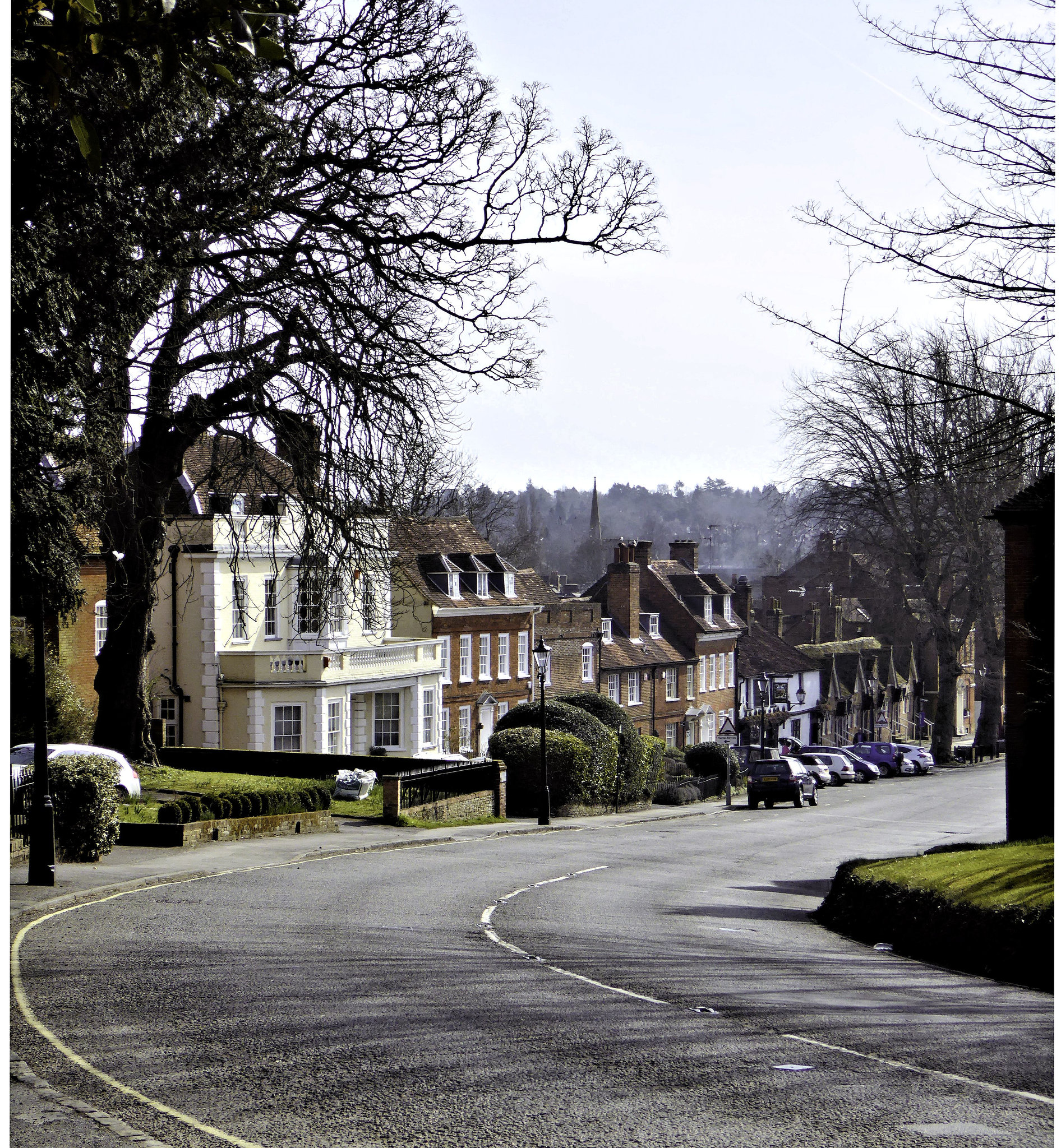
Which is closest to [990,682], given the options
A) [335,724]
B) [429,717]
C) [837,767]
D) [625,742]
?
[837,767]

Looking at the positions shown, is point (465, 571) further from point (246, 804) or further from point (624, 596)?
point (246, 804)

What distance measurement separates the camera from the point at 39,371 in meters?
13.2

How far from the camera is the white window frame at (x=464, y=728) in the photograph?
169 ft

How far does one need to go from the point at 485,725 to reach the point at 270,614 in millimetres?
14409

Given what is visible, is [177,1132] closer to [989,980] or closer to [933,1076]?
[933,1076]

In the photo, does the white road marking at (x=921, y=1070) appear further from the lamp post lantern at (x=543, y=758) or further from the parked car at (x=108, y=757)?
the lamp post lantern at (x=543, y=758)

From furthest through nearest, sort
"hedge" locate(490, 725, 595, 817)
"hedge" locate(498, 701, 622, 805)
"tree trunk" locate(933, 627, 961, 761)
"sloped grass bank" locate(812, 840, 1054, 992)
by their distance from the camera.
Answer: "tree trunk" locate(933, 627, 961, 761) → "hedge" locate(498, 701, 622, 805) → "hedge" locate(490, 725, 595, 817) → "sloped grass bank" locate(812, 840, 1054, 992)

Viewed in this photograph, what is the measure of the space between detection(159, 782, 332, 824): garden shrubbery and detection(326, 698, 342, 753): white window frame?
11488mm

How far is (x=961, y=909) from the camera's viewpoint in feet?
48.5

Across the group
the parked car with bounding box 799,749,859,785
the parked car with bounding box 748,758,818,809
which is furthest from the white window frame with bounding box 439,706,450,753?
the parked car with bounding box 799,749,859,785

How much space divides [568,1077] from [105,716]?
22524mm

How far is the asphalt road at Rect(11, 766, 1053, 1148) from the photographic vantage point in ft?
24.3

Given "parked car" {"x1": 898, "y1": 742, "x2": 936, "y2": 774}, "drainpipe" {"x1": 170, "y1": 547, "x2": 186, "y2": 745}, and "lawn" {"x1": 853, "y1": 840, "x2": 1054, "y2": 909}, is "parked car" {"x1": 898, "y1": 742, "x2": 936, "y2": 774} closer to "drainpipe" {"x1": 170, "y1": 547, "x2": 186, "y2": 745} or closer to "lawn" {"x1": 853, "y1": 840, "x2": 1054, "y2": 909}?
"drainpipe" {"x1": 170, "y1": 547, "x2": 186, "y2": 745}

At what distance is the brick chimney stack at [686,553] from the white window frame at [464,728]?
2819 cm
